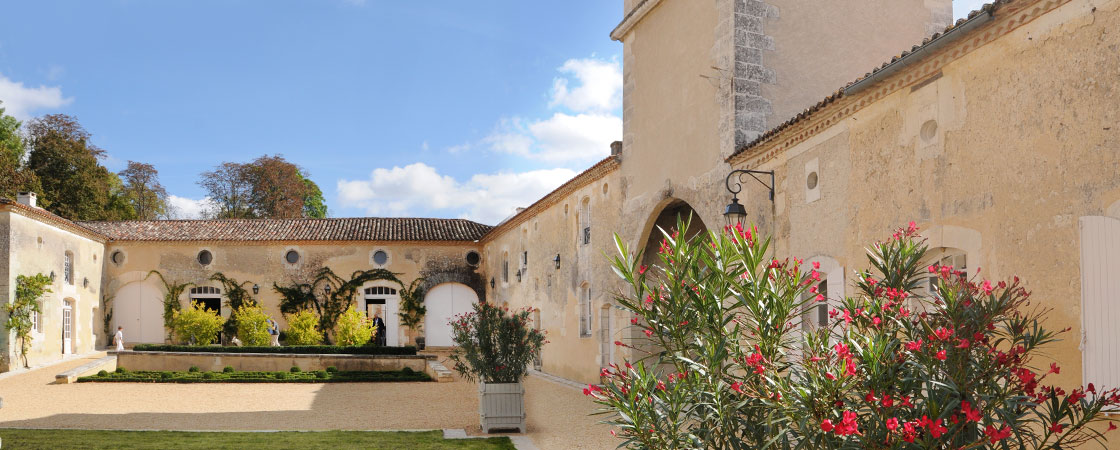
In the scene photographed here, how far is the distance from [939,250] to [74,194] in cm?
3851

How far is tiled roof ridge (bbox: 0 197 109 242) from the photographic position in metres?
19.6

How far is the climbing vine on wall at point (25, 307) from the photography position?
19500mm

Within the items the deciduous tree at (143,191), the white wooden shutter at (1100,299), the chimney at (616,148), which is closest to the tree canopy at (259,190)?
the deciduous tree at (143,191)

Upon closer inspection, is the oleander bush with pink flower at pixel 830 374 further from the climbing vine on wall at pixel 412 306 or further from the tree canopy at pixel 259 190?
the tree canopy at pixel 259 190

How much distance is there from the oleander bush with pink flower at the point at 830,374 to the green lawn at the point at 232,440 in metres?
5.42

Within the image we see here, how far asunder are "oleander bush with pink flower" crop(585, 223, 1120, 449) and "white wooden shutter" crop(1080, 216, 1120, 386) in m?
1.37

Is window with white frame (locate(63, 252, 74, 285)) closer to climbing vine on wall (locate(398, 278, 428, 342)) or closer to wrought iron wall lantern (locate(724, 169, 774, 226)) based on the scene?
climbing vine on wall (locate(398, 278, 428, 342))

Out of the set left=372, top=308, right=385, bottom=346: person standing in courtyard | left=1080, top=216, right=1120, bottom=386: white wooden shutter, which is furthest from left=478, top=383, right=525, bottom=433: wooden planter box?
left=372, top=308, right=385, bottom=346: person standing in courtyard

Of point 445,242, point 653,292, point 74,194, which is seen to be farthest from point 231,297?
point 653,292

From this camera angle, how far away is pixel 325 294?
91.4ft

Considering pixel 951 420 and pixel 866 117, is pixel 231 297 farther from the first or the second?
pixel 951 420

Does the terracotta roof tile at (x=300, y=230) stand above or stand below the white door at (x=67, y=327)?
above

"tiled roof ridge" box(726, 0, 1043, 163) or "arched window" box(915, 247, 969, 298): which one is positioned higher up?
"tiled roof ridge" box(726, 0, 1043, 163)

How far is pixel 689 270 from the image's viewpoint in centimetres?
396
